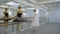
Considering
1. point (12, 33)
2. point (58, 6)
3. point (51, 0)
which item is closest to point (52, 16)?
point (58, 6)

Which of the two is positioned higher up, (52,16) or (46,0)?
(46,0)

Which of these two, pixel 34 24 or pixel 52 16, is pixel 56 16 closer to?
pixel 52 16

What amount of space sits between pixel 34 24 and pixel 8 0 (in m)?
3.11

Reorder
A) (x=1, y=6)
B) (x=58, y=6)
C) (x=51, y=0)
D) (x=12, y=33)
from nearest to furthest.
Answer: (x=1, y=6), (x=12, y=33), (x=51, y=0), (x=58, y=6)

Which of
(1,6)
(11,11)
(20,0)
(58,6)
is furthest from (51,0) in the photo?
(1,6)

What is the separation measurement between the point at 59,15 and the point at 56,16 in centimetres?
55

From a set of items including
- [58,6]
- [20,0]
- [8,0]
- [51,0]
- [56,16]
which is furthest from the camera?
[56,16]

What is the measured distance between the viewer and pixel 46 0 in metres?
15.9

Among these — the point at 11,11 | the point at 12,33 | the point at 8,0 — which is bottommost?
the point at 12,33

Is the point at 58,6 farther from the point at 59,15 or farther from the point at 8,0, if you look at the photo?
the point at 8,0

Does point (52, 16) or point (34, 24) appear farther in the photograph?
point (52, 16)

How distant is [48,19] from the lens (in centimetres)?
2339

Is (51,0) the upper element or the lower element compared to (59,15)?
upper

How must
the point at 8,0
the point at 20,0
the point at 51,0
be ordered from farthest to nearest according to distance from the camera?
1. the point at 51,0
2. the point at 20,0
3. the point at 8,0
